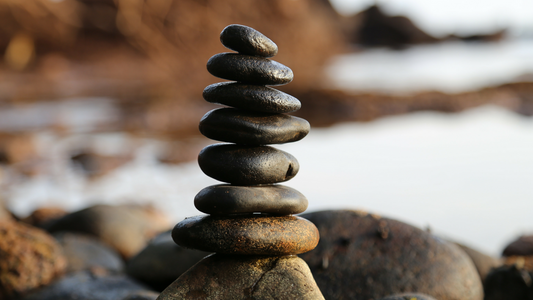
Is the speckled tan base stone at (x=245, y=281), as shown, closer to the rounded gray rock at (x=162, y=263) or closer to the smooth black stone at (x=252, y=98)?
the smooth black stone at (x=252, y=98)

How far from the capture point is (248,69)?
113 inches

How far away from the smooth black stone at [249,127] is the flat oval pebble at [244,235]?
449mm

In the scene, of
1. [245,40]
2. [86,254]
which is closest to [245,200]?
[245,40]

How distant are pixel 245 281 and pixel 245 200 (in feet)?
1.47

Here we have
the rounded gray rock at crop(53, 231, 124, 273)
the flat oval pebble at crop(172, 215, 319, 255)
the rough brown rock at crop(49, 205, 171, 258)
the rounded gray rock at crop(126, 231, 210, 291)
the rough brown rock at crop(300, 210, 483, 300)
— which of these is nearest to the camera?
the flat oval pebble at crop(172, 215, 319, 255)

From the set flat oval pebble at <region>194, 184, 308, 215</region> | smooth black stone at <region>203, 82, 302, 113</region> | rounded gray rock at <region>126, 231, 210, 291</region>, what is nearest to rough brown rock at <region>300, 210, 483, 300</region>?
flat oval pebble at <region>194, 184, 308, 215</region>

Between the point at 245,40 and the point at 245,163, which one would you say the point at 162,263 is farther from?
the point at 245,40

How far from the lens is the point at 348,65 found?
31203mm

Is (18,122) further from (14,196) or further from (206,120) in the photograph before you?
(206,120)

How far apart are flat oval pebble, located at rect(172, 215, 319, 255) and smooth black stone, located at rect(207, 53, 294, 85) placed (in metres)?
0.78

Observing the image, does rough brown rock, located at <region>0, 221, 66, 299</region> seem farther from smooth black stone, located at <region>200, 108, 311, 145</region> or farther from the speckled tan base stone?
smooth black stone, located at <region>200, 108, 311, 145</region>

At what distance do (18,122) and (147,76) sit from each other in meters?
9.65

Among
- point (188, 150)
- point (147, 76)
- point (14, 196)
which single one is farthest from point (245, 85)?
point (147, 76)

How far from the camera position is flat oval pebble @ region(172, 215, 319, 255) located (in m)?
2.78
